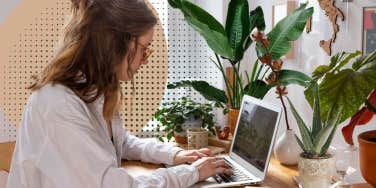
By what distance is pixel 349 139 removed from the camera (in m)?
1.27

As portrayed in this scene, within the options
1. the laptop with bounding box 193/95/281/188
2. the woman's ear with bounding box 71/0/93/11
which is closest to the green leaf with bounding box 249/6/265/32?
the laptop with bounding box 193/95/281/188

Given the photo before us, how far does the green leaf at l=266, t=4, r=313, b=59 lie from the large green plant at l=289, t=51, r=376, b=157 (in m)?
0.45

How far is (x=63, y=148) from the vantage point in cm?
116

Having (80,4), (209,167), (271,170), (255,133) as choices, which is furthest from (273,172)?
(80,4)

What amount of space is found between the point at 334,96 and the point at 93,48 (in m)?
0.65

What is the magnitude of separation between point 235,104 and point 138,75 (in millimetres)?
626

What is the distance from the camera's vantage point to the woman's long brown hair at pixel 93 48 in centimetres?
125

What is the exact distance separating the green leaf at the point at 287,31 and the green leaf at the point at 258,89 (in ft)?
0.58

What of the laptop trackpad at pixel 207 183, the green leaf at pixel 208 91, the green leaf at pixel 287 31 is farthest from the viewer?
the green leaf at pixel 208 91

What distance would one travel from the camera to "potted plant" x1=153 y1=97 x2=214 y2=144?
198 cm

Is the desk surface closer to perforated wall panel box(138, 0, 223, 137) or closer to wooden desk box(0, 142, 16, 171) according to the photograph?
wooden desk box(0, 142, 16, 171)

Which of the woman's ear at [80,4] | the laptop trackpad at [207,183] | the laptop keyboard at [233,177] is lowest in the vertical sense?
the laptop trackpad at [207,183]

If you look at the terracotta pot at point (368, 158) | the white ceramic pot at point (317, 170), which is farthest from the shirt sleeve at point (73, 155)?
the terracotta pot at point (368, 158)

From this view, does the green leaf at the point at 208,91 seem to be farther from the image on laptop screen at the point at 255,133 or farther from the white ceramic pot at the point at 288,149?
the white ceramic pot at the point at 288,149
